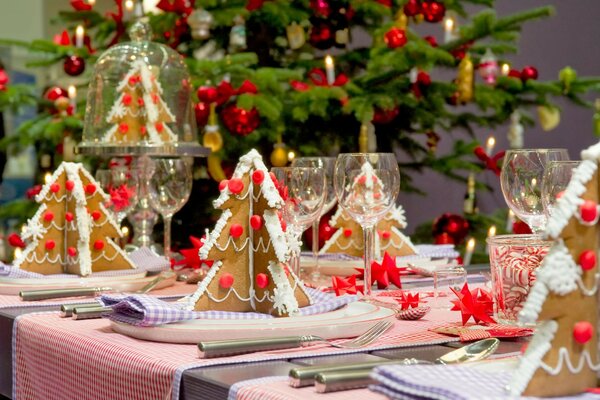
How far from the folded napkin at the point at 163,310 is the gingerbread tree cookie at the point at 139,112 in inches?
44.7

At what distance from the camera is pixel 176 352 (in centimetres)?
123

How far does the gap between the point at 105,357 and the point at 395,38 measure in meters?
2.65

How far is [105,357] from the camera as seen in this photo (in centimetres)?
129

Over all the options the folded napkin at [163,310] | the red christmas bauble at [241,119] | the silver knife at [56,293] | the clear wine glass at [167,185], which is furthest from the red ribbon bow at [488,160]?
the folded napkin at [163,310]

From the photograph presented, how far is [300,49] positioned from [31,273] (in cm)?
266

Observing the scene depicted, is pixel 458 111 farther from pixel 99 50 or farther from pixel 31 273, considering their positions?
pixel 31 273

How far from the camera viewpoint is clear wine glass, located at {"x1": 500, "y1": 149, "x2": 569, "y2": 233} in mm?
1527

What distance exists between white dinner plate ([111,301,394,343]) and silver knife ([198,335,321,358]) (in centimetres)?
5

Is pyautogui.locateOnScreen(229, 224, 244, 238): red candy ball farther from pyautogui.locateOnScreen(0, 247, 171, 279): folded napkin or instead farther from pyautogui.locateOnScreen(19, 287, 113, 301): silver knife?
pyautogui.locateOnScreen(0, 247, 171, 279): folded napkin

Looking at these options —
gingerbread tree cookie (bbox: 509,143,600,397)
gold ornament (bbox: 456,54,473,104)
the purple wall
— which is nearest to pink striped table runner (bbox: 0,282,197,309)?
gingerbread tree cookie (bbox: 509,143,600,397)

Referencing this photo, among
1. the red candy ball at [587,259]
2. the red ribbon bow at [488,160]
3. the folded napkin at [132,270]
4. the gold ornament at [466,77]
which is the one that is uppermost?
the gold ornament at [466,77]

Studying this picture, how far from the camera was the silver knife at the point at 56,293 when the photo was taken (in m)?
1.70

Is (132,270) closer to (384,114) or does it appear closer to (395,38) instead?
(395,38)

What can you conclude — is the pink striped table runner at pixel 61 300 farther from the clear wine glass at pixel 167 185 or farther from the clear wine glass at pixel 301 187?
the clear wine glass at pixel 167 185
